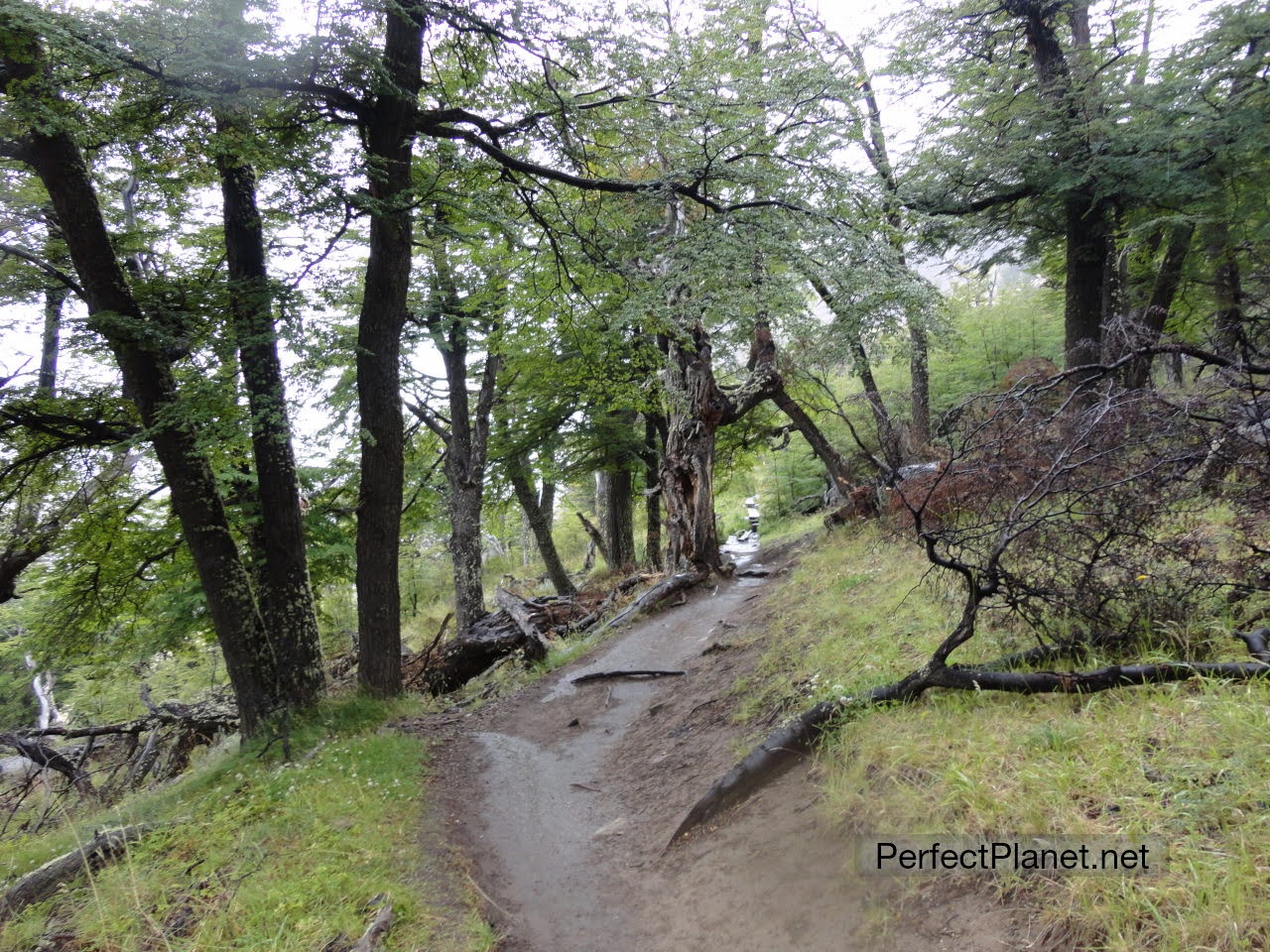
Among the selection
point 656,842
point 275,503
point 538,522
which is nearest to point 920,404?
point 538,522

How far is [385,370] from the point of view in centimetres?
686

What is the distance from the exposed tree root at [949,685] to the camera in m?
3.14

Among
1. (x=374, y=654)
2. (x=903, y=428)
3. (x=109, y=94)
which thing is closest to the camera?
(x=109, y=94)

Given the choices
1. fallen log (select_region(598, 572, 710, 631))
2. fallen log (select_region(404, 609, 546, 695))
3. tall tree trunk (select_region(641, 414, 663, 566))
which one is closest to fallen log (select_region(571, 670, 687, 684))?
fallen log (select_region(404, 609, 546, 695))

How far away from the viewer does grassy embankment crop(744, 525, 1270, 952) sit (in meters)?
2.11

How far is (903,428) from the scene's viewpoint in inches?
547

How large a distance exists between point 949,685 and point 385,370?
6.11 meters

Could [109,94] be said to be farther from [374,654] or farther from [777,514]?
[777,514]

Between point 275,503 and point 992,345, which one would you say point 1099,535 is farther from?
point 992,345

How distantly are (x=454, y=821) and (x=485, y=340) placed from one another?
28.1 feet

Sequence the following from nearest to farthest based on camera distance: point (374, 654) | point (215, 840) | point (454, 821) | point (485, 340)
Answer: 1. point (215, 840)
2. point (454, 821)
3. point (374, 654)
4. point (485, 340)

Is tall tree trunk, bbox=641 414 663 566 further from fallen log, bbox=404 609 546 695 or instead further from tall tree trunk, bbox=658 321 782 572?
fallen log, bbox=404 609 546 695

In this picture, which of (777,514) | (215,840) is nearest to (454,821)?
(215,840)

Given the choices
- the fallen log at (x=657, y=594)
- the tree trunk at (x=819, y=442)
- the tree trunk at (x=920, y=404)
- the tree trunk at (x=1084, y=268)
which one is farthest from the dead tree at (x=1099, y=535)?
the tree trunk at (x=819, y=442)
